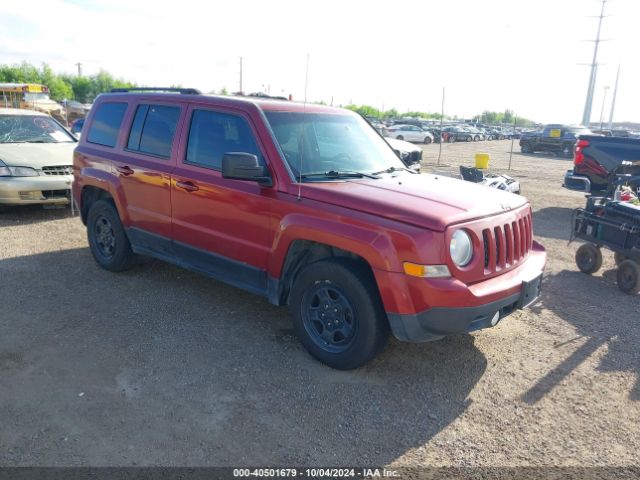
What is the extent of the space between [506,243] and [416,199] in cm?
77

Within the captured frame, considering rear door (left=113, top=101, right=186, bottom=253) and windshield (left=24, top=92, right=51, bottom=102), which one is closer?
rear door (left=113, top=101, right=186, bottom=253)

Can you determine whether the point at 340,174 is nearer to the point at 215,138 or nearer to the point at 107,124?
the point at 215,138

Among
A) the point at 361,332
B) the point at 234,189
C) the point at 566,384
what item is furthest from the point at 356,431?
the point at 234,189

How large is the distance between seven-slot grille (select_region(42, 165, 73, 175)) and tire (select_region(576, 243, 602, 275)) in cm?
768

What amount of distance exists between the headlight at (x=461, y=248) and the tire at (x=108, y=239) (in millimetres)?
3677

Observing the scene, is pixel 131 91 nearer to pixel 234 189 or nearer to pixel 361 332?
pixel 234 189

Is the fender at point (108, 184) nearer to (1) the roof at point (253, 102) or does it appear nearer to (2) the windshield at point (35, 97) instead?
(1) the roof at point (253, 102)

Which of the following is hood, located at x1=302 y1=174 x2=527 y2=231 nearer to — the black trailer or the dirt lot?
the dirt lot

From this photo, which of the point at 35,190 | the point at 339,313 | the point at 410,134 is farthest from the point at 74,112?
the point at 339,313

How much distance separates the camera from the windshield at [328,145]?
4305 millimetres

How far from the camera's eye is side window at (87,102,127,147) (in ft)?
18.5

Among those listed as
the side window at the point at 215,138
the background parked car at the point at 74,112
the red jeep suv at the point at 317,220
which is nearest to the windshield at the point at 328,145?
the red jeep suv at the point at 317,220

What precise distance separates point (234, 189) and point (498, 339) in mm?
2629

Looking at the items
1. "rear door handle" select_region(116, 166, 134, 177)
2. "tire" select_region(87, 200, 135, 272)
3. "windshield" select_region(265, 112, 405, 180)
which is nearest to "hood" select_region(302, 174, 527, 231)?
"windshield" select_region(265, 112, 405, 180)
